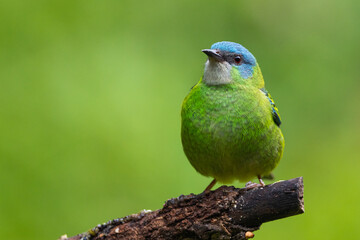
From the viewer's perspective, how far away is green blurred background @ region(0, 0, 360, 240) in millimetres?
6000

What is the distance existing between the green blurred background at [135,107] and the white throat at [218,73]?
3.69 feet

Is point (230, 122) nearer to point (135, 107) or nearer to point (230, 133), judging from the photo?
point (230, 133)

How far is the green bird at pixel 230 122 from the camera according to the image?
5000mm

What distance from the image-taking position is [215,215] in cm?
444

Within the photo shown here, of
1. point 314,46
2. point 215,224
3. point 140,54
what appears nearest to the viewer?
point 215,224

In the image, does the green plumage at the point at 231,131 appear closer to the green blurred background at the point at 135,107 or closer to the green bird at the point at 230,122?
the green bird at the point at 230,122

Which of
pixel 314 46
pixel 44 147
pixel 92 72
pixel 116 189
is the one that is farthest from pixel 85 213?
pixel 314 46

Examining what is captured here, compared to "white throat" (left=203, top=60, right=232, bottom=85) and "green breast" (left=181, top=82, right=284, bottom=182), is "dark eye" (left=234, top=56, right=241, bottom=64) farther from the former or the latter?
"green breast" (left=181, top=82, right=284, bottom=182)

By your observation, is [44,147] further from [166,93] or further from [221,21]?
[221,21]

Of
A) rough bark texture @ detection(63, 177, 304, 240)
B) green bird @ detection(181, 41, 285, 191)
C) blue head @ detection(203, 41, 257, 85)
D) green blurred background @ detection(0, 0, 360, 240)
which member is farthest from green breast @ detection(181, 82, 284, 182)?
green blurred background @ detection(0, 0, 360, 240)

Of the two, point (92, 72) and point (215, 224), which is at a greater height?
point (92, 72)

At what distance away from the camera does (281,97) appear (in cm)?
725

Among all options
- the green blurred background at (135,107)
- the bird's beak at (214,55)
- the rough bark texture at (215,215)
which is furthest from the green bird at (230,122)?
the green blurred background at (135,107)

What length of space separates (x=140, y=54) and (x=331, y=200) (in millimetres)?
2663
